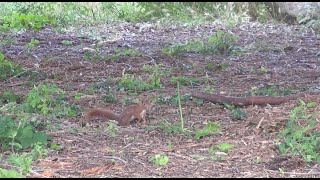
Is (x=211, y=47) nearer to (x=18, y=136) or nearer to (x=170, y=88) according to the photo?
(x=170, y=88)

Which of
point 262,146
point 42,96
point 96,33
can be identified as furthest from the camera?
point 96,33

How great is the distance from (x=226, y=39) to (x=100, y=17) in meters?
3.53

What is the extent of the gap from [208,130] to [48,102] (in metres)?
1.27

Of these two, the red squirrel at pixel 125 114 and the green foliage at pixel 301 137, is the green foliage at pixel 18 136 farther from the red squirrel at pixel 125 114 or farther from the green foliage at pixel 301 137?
the green foliage at pixel 301 137

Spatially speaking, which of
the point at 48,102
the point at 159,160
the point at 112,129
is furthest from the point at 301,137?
the point at 48,102

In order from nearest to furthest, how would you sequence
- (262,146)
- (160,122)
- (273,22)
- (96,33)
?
1. (262,146)
2. (160,122)
3. (96,33)
4. (273,22)

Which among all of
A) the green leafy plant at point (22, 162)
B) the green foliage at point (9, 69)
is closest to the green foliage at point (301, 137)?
the green leafy plant at point (22, 162)

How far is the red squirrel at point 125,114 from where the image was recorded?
4.20 meters

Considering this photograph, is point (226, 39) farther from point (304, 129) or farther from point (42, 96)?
point (304, 129)

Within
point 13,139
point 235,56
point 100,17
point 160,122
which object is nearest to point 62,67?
point 235,56

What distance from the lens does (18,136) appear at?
364 cm

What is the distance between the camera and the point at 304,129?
3752 millimetres

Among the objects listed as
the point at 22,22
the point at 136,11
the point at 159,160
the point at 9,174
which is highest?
the point at 9,174

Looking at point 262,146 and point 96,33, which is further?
point 96,33
